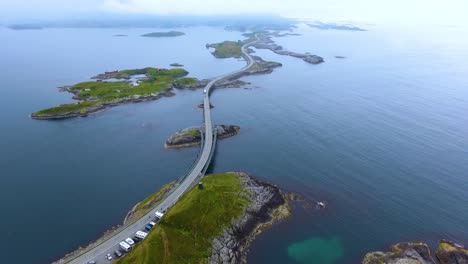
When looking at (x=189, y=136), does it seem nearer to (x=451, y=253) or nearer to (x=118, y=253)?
(x=118, y=253)

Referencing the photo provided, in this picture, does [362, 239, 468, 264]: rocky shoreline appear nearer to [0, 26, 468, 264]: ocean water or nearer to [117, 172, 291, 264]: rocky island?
[0, 26, 468, 264]: ocean water

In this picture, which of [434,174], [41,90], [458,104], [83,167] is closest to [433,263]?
[434,174]

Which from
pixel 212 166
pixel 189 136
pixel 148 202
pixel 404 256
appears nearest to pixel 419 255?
pixel 404 256

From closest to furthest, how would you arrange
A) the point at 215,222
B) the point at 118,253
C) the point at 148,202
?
1. the point at 118,253
2. the point at 215,222
3. the point at 148,202

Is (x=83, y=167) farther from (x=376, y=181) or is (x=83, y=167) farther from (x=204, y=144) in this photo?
(x=376, y=181)

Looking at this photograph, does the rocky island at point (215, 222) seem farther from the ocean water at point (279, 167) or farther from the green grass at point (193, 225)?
the ocean water at point (279, 167)

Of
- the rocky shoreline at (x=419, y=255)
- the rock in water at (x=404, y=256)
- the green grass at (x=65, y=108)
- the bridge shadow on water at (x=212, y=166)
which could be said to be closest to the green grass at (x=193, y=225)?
the bridge shadow on water at (x=212, y=166)

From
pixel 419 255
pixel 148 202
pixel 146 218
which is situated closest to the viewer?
pixel 419 255

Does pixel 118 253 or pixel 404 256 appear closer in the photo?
pixel 118 253
